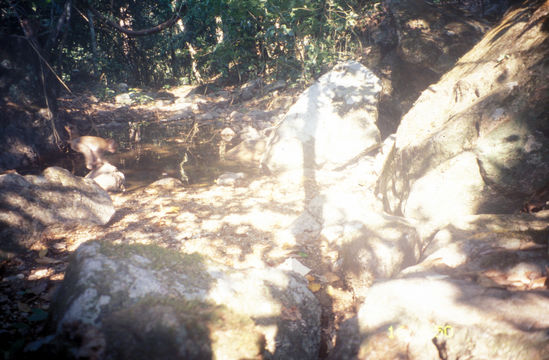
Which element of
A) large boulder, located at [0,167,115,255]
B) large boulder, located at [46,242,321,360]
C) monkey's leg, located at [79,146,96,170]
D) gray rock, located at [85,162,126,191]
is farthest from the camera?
monkey's leg, located at [79,146,96,170]

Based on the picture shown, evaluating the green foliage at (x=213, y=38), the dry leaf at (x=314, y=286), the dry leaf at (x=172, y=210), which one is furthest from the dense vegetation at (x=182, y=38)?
the dry leaf at (x=314, y=286)

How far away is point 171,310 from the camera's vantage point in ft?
4.50

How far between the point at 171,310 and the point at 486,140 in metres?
3.31

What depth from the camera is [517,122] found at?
8.64 feet

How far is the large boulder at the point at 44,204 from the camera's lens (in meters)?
2.89

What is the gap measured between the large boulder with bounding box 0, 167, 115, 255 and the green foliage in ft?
16.7

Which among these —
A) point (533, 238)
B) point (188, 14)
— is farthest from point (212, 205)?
point (188, 14)

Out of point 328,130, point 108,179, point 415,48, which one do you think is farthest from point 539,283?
point 108,179

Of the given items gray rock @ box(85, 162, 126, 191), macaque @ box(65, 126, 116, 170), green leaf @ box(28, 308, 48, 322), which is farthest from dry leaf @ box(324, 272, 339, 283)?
macaque @ box(65, 126, 116, 170)

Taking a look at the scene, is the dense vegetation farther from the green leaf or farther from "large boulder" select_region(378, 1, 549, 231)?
"large boulder" select_region(378, 1, 549, 231)

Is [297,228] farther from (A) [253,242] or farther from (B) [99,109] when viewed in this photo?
(B) [99,109]

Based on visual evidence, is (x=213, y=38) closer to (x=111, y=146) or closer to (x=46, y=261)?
(x=111, y=146)

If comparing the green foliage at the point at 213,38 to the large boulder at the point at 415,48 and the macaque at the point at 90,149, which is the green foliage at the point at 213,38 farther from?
the macaque at the point at 90,149

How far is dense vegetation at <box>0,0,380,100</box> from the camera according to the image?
7.09 metres
